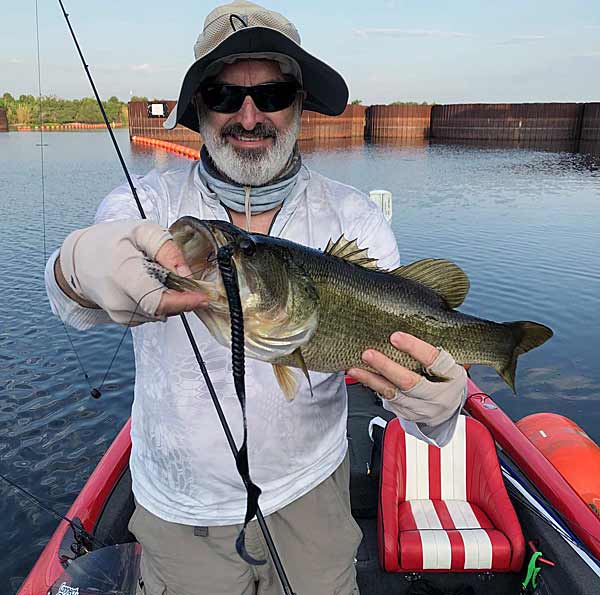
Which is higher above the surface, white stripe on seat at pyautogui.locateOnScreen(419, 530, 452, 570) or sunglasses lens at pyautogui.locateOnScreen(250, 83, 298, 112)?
sunglasses lens at pyautogui.locateOnScreen(250, 83, 298, 112)

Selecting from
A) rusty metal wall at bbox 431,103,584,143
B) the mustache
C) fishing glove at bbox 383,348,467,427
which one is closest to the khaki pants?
fishing glove at bbox 383,348,467,427

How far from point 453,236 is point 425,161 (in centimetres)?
2463

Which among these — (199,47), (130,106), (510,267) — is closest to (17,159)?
(130,106)

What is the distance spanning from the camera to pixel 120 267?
1.71 m

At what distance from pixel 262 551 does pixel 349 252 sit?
1.34 metres

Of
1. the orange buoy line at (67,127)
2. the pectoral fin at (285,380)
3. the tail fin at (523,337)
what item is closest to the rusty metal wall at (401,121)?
the orange buoy line at (67,127)

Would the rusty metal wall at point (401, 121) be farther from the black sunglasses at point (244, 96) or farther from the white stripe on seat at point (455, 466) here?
the black sunglasses at point (244, 96)

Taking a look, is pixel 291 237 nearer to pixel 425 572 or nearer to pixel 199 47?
pixel 199 47

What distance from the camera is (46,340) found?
10523mm

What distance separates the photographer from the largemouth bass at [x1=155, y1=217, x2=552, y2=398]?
1.77 m

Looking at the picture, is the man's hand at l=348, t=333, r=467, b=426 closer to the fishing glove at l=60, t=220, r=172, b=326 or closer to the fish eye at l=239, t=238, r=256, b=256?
the fish eye at l=239, t=238, r=256, b=256

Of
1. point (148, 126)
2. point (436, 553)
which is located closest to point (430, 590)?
point (436, 553)

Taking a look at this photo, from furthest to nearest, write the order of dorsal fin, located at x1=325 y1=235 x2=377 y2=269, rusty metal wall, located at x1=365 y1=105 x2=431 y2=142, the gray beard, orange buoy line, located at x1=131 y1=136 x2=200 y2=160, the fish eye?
rusty metal wall, located at x1=365 y1=105 x2=431 y2=142
orange buoy line, located at x1=131 y1=136 x2=200 y2=160
the gray beard
dorsal fin, located at x1=325 y1=235 x2=377 y2=269
the fish eye

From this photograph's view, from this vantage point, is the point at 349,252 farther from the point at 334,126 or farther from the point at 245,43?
the point at 334,126
